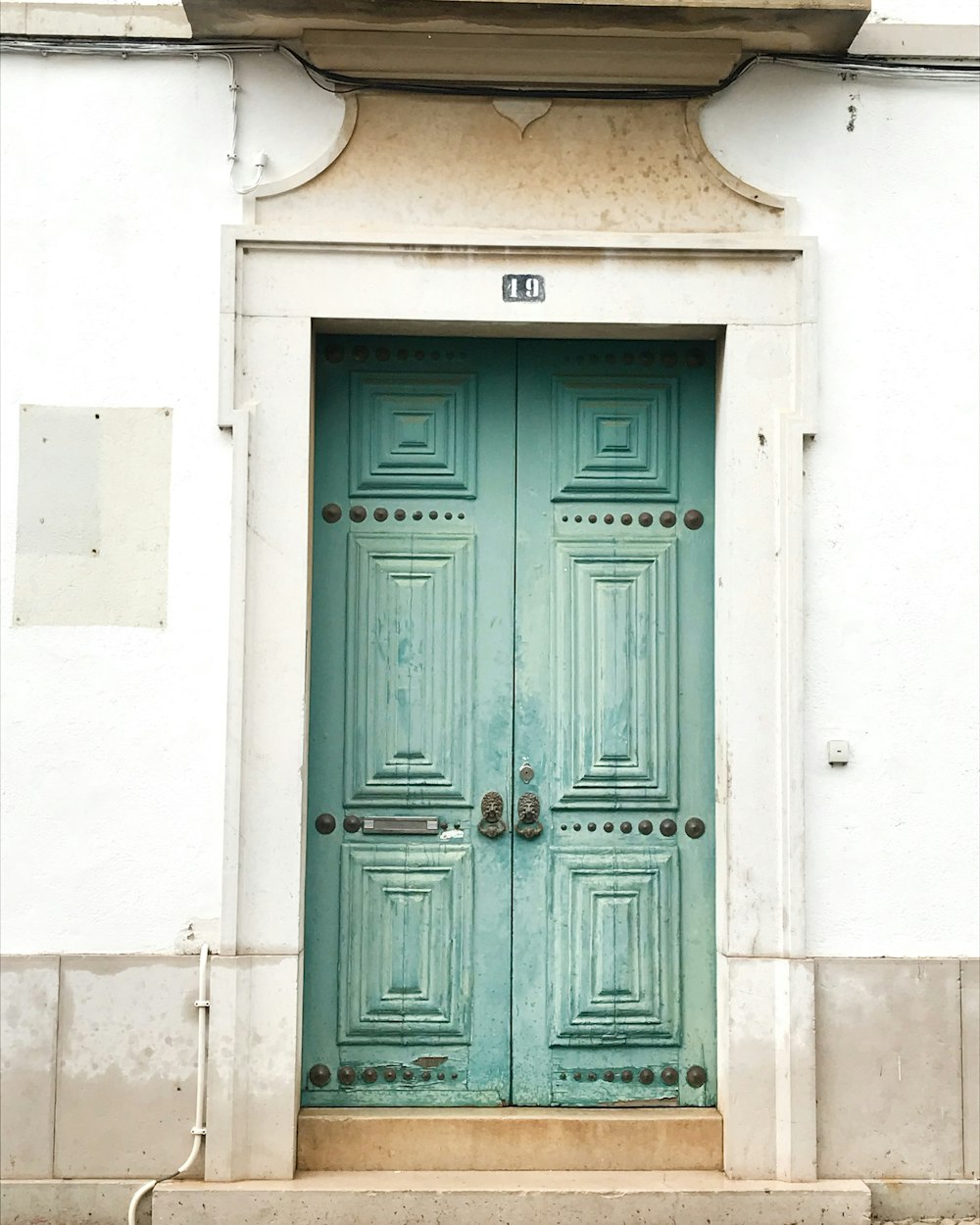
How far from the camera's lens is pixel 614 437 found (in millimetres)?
4840

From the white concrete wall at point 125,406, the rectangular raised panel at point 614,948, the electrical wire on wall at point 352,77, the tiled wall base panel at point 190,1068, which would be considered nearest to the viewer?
the tiled wall base panel at point 190,1068

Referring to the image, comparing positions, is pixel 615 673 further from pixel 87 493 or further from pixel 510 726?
pixel 87 493

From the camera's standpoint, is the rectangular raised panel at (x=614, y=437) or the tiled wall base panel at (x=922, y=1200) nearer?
the tiled wall base panel at (x=922, y=1200)

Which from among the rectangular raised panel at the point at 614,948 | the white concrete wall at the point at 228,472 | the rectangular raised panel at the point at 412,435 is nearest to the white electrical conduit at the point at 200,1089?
the white concrete wall at the point at 228,472

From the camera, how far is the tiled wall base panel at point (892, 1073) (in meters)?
4.43

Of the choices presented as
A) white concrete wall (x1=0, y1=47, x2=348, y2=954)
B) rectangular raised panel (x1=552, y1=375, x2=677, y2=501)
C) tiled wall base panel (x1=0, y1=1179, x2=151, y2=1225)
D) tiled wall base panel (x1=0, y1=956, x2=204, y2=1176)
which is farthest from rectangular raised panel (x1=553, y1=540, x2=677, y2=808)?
tiled wall base panel (x1=0, y1=1179, x2=151, y2=1225)

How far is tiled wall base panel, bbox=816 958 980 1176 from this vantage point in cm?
443

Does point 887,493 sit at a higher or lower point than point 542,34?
lower

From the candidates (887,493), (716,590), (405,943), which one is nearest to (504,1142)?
(405,943)

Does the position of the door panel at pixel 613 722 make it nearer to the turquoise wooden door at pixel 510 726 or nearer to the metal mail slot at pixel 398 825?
the turquoise wooden door at pixel 510 726

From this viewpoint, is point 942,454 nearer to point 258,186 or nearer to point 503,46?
point 503,46

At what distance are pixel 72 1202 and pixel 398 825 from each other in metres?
1.67

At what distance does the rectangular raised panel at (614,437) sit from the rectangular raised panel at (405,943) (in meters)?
1.46

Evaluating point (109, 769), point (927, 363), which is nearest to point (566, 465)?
point (927, 363)
